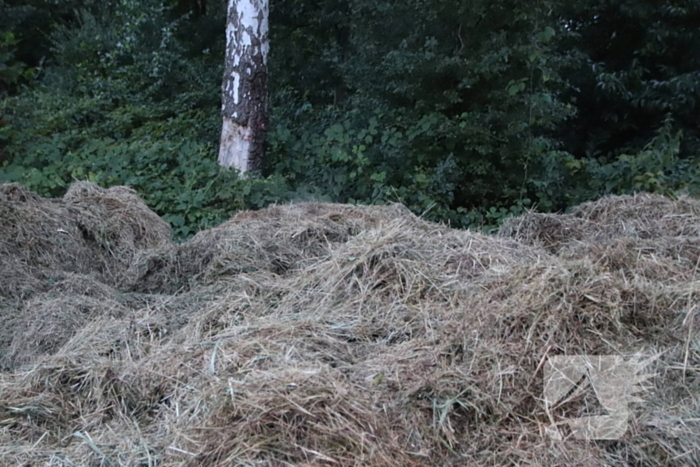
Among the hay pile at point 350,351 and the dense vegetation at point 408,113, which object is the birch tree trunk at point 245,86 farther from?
the hay pile at point 350,351

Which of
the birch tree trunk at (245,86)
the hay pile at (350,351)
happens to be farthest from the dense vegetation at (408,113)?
the hay pile at (350,351)

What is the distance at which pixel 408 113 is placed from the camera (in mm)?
6902

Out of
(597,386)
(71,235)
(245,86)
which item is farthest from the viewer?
(245,86)

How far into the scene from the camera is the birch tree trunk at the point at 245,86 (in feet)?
22.2

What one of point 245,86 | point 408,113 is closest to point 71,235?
point 245,86

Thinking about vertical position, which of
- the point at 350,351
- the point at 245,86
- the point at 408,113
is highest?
the point at 245,86

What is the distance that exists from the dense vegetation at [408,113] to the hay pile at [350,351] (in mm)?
2164

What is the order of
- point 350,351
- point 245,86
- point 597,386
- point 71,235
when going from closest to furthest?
point 597,386
point 350,351
point 71,235
point 245,86

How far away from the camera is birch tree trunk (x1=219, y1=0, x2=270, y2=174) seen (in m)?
6.76

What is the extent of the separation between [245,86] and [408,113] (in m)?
1.73

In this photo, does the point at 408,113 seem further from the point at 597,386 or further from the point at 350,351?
the point at 597,386

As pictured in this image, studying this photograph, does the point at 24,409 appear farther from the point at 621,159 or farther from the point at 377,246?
the point at 621,159

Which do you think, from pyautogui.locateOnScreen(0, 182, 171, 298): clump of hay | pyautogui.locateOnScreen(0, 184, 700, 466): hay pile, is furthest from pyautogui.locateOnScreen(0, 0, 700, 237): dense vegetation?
pyautogui.locateOnScreen(0, 184, 700, 466): hay pile

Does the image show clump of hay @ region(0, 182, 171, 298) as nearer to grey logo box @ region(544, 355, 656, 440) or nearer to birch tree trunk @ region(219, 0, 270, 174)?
birch tree trunk @ region(219, 0, 270, 174)
